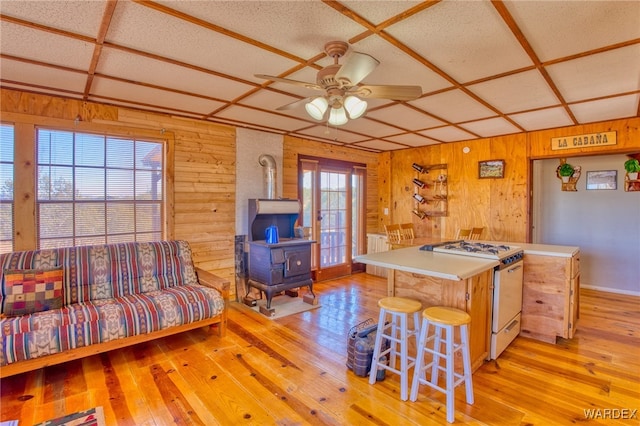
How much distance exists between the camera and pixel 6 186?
2.92m

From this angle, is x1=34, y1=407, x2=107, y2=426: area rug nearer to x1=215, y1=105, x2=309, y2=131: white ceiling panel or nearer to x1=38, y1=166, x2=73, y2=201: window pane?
x1=38, y1=166, x2=73, y2=201: window pane

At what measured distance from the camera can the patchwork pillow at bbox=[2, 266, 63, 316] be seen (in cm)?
244

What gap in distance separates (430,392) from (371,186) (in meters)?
4.29

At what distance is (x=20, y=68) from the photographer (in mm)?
2439

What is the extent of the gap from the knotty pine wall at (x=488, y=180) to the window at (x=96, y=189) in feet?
13.1

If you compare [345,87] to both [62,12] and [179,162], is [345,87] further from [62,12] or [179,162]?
[179,162]

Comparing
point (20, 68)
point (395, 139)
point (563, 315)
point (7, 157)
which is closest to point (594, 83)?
point (563, 315)

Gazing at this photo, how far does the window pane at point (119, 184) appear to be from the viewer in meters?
3.44

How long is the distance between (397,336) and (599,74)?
2.57 meters

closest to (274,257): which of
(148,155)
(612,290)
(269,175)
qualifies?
(269,175)

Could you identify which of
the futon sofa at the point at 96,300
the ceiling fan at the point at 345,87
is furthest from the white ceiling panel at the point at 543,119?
the futon sofa at the point at 96,300

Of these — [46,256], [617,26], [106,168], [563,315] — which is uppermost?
[617,26]

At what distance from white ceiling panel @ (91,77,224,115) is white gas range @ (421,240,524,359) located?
8.61ft

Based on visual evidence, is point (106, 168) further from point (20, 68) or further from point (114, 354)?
point (114, 354)
